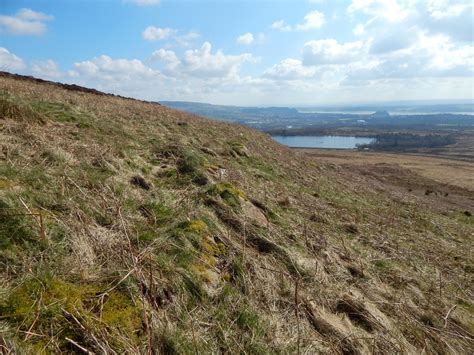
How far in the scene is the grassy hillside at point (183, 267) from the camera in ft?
10.5

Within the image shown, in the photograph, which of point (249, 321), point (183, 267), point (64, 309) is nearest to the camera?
point (64, 309)

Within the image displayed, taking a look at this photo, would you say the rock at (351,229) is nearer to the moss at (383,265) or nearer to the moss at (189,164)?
the moss at (383,265)

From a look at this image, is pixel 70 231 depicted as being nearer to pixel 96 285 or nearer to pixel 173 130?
pixel 96 285

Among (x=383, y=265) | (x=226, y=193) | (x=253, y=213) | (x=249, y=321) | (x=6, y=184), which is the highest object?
(x=6, y=184)

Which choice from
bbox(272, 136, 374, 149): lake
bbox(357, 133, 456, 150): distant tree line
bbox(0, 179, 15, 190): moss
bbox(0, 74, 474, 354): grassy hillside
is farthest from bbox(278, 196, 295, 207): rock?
bbox(357, 133, 456, 150): distant tree line

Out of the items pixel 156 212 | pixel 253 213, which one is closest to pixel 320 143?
pixel 253 213

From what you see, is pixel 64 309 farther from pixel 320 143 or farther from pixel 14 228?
pixel 320 143

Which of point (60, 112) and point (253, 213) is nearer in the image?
point (253, 213)

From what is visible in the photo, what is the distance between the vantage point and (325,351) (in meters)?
3.88

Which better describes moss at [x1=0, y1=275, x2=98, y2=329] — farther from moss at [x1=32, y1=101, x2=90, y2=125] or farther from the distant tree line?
the distant tree line

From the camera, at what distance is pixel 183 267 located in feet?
14.2

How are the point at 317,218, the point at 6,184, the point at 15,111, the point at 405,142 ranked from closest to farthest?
the point at 6,184
the point at 15,111
the point at 317,218
the point at 405,142

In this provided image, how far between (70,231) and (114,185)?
2189 millimetres

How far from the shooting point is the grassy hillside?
320 cm
